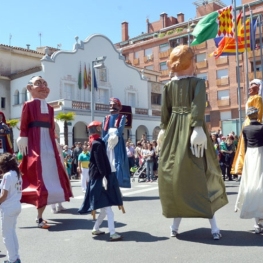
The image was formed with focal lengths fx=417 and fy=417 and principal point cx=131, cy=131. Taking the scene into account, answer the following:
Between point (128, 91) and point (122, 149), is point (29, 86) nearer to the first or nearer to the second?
point (122, 149)

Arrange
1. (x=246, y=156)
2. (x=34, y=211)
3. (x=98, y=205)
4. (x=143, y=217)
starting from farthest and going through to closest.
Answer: (x=34, y=211), (x=143, y=217), (x=246, y=156), (x=98, y=205)

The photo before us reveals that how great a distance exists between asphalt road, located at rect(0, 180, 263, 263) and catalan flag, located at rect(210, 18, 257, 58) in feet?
48.5

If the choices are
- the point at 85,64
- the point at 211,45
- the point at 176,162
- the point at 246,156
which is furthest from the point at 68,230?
the point at 211,45

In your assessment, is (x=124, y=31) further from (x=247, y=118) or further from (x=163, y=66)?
(x=247, y=118)

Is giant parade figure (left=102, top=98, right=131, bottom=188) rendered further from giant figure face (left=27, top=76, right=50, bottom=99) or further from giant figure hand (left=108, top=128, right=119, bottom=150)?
giant figure face (left=27, top=76, right=50, bottom=99)

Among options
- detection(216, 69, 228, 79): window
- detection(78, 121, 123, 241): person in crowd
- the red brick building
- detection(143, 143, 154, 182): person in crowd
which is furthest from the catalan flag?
detection(216, 69, 228, 79): window

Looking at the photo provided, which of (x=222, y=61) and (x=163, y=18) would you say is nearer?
(x=222, y=61)

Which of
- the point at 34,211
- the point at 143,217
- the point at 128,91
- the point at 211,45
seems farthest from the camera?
the point at 211,45

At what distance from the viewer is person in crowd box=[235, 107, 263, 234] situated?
5625 millimetres

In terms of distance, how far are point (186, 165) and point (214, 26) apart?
14438mm

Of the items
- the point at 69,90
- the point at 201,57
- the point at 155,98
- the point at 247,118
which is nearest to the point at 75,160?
the point at 247,118

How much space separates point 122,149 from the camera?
29.6ft

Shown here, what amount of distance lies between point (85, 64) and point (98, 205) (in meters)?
30.5

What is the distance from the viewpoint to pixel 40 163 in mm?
6699
